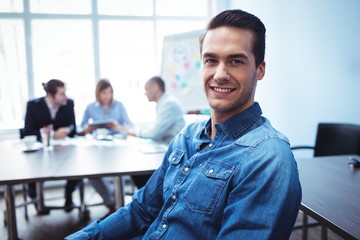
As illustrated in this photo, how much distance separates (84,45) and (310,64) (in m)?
3.08

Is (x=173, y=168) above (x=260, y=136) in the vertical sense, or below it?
below

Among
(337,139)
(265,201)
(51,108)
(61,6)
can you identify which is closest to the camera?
(265,201)

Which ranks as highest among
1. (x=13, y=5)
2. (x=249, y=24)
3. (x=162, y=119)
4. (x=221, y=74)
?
(x=13, y=5)

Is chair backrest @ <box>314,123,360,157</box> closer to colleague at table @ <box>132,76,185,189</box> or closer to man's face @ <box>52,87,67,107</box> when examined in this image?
colleague at table @ <box>132,76,185,189</box>

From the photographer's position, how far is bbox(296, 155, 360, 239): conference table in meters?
1.13

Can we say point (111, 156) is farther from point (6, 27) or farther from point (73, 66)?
point (6, 27)

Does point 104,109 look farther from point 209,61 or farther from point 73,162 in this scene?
point 209,61

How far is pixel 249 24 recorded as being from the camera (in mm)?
1022

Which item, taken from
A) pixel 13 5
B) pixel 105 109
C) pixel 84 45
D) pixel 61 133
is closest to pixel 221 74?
pixel 61 133

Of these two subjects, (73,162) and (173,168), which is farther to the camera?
(73,162)

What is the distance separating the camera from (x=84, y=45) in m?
4.47

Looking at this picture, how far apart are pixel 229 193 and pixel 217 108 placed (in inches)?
11.7

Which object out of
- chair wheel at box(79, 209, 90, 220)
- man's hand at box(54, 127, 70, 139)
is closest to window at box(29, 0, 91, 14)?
man's hand at box(54, 127, 70, 139)

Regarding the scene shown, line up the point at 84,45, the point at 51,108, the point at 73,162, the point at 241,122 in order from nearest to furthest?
the point at 241,122
the point at 73,162
the point at 51,108
the point at 84,45
